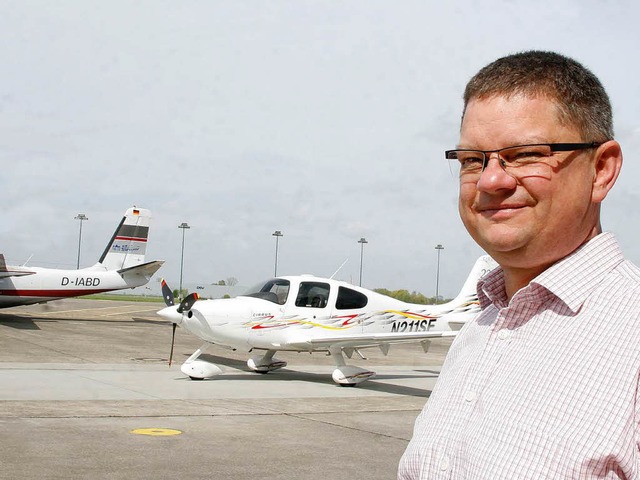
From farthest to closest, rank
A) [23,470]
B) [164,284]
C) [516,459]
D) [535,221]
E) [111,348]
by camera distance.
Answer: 1. [111,348]
2. [164,284]
3. [23,470]
4. [535,221]
5. [516,459]

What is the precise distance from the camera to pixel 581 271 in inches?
59.1

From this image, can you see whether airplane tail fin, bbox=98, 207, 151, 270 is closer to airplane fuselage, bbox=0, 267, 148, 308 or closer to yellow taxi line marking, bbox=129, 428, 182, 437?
airplane fuselage, bbox=0, 267, 148, 308

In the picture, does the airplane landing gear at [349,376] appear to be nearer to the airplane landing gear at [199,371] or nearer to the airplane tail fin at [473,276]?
the airplane landing gear at [199,371]

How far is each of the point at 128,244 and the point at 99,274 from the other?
2204 millimetres

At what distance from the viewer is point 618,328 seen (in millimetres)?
1389

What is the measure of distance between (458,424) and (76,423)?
27.5 ft

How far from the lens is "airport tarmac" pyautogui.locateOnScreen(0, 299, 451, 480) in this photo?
7.21 metres

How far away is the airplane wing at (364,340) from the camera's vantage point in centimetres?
1386

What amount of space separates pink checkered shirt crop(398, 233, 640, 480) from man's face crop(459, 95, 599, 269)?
53 mm

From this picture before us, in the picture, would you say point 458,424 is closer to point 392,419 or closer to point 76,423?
point 76,423

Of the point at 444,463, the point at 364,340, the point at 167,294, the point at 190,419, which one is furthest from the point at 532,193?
the point at 167,294

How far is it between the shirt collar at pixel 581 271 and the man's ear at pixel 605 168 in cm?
9

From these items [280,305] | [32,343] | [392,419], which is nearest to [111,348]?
[32,343]

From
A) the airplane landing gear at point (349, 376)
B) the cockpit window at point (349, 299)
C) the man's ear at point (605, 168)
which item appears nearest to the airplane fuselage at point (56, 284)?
→ the cockpit window at point (349, 299)
